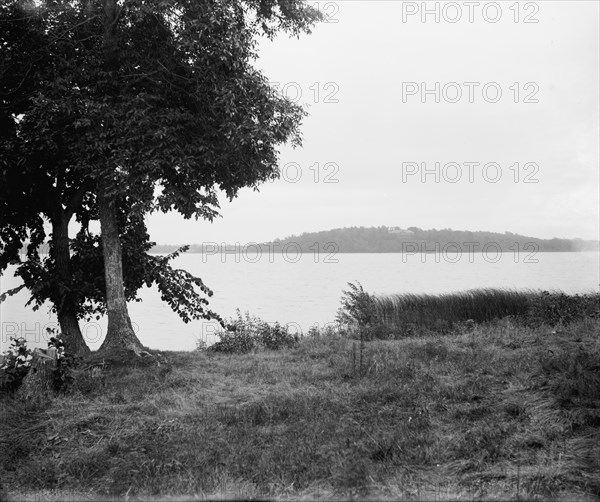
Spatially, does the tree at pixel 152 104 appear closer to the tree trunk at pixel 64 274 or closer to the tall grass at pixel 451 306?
the tree trunk at pixel 64 274

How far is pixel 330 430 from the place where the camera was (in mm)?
7633

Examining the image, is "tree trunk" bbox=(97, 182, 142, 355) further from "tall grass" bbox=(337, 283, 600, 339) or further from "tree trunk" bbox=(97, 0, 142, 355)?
"tall grass" bbox=(337, 283, 600, 339)

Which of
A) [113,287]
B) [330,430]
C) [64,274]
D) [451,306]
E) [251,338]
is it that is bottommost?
[330,430]

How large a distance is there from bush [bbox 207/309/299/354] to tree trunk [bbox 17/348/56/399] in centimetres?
526

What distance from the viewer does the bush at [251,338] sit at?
1476 cm

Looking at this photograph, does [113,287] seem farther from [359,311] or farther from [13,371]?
[359,311]

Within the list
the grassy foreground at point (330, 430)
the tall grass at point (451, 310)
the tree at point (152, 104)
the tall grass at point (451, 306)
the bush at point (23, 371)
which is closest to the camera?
the grassy foreground at point (330, 430)

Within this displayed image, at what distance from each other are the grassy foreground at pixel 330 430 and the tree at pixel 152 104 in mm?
3746

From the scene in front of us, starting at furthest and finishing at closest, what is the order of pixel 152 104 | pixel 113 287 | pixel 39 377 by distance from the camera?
pixel 113 287
pixel 152 104
pixel 39 377

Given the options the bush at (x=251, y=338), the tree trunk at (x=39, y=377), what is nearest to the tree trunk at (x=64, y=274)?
the bush at (x=251, y=338)

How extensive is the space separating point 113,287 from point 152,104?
13.6 ft

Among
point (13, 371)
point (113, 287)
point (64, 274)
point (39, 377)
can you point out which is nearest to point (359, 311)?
point (113, 287)

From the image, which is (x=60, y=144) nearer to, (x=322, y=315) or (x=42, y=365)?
(x=42, y=365)

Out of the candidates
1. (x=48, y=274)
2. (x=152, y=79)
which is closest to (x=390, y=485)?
(x=152, y=79)
